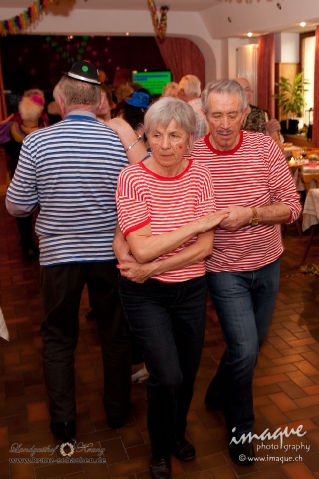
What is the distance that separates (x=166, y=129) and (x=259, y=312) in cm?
89

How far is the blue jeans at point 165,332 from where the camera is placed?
6.51 ft

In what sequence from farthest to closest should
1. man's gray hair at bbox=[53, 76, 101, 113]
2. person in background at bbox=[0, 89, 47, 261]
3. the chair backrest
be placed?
the chair backrest, person in background at bbox=[0, 89, 47, 261], man's gray hair at bbox=[53, 76, 101, 113]

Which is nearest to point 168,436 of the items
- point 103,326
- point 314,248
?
point 103,326

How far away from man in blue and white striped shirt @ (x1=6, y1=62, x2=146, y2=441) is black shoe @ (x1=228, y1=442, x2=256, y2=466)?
772 millimetres

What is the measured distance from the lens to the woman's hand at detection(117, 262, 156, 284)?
1.94 m

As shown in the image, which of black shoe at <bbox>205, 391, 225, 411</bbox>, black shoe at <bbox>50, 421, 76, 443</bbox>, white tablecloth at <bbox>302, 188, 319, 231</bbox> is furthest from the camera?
white tablecloth at <bbox>302, 188, 319, 231</bbox>

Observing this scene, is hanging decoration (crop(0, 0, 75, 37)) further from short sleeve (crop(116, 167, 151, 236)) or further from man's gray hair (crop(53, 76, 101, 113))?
short sleeve (crop(116, 167, 151, 236))

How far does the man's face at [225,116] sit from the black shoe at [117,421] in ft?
4.55

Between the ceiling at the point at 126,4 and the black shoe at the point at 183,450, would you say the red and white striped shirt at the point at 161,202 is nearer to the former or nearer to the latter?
the black shoe at the point at 183,450

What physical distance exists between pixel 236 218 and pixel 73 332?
95 centimetres

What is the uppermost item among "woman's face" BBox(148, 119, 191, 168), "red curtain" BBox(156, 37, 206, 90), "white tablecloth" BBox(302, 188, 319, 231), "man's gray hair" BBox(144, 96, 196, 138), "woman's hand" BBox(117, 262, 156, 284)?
"red curtain" BBox(156, 37, 206, 90)

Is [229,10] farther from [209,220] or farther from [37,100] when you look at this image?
[209,220]

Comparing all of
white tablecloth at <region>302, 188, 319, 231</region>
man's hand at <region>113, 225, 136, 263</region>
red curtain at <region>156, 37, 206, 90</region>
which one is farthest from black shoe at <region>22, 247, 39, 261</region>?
red curtain at <region>156, 37, 206, 90</region>

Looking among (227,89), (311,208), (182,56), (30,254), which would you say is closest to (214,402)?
(227,89)
